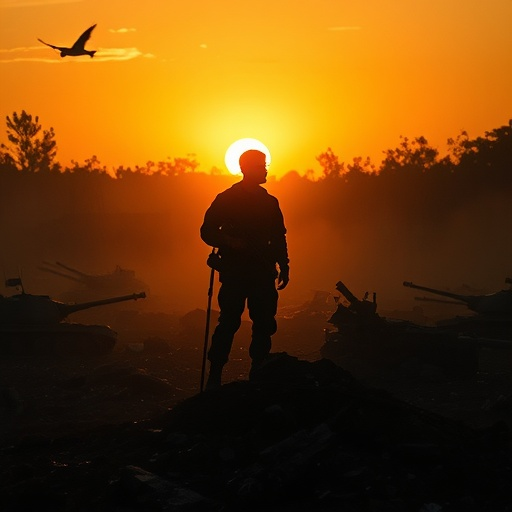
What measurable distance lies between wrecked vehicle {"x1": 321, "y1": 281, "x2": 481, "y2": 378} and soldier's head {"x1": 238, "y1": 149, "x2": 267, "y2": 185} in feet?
14.9

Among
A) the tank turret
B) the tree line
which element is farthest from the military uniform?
the tree line

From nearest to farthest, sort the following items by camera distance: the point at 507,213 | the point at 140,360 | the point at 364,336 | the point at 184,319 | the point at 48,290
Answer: the point at 364,336
the point at 140,360
the point at 184,319
the point at 48,290
the point at 507,213

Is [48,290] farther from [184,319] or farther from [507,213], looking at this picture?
[507,213]

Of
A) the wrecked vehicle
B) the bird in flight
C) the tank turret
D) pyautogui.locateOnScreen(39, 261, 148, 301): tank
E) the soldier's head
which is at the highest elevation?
the bird in flight

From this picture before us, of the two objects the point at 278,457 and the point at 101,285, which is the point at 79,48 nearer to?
the point at 278,457

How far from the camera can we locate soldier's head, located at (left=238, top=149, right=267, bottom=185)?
10.1 m

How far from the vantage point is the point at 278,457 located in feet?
21.1

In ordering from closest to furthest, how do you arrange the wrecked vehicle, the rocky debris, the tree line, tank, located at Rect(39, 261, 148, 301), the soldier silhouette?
1. the rocky debris
2. the soldier silhouette
3. the wrecked vehicle
4. tank, located at Rect(39, 261, 148, 301)
5. the tree line

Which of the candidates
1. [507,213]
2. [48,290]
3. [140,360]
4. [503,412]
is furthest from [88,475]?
[507,213]

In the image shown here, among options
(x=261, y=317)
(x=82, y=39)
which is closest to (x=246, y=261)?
(x=261, y=317)

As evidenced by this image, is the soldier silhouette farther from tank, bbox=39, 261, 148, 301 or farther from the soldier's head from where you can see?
tank, bbox=39, 261, 148, 301

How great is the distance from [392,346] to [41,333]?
6.40m

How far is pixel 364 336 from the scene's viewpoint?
14.7 meters

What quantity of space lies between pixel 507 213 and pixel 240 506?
142ft
